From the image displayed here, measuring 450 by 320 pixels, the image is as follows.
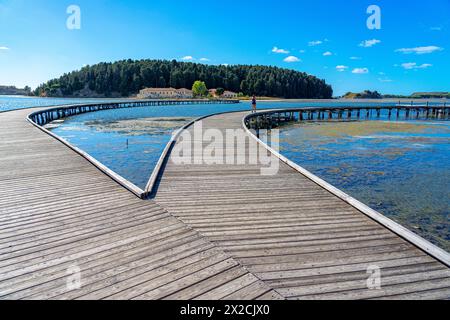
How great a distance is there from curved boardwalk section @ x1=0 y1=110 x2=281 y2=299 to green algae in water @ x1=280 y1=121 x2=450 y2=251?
6466 millimetres

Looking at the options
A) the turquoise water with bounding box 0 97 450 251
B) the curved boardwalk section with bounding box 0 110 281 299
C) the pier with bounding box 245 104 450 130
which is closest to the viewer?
the curved boardwalk section with bounding box 0 110 281 299

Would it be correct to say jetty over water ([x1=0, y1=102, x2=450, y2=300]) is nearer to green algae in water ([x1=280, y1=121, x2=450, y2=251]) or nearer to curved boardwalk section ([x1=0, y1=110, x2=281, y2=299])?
curved boardwalk section ([x1=0, y1=110, x2=281, y2=299])

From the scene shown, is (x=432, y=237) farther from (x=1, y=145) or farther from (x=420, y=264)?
(x=1, y=145)

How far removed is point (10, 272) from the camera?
377 centimetres

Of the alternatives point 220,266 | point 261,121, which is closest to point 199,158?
point 220,266

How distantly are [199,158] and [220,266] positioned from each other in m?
6.96

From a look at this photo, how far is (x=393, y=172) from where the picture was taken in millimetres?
14016

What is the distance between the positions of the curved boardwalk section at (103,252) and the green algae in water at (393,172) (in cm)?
647

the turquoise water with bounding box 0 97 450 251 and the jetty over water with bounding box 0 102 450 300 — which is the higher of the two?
the jetty over water with bounding box 0 102 450 300

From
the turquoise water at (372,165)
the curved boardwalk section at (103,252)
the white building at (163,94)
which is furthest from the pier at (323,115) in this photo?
the white building at (163,94)

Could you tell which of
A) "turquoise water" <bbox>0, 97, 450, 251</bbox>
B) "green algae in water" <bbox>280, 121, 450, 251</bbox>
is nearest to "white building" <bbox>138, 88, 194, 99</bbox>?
"turquoise water" <bbox>0, 97, 450, 251</bbox>

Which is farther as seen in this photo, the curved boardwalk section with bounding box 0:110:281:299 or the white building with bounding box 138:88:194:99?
the white building with bounding box 138:88:194:99

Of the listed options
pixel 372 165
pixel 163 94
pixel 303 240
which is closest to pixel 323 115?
pixel 372 165

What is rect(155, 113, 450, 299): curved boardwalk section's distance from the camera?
11.5ft
